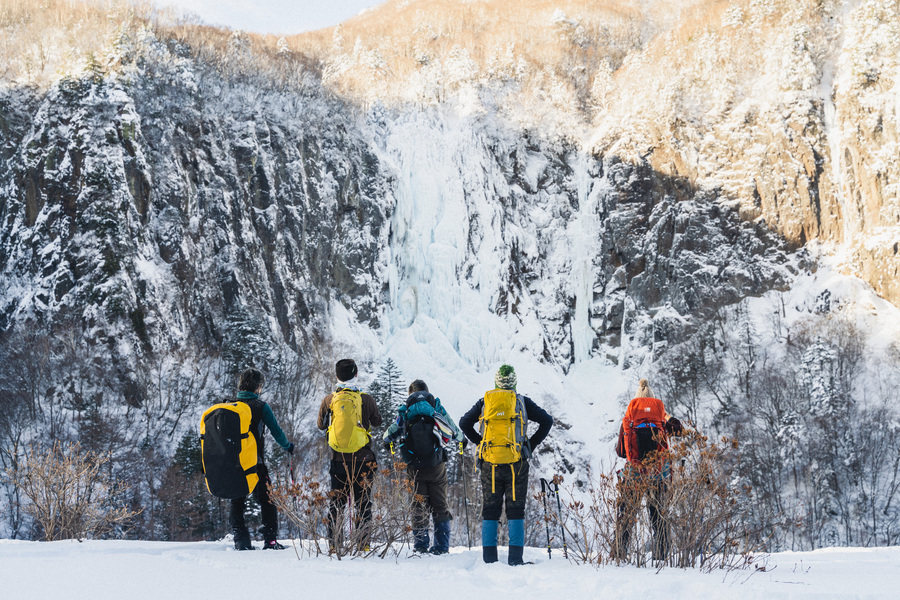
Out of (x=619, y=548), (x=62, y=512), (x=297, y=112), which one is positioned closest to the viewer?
(x=619, y=548)

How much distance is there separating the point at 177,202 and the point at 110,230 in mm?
Answer: 3374

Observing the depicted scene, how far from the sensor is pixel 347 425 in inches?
205

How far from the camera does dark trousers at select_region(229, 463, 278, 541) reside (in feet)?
16.5

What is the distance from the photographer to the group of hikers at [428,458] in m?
4.68

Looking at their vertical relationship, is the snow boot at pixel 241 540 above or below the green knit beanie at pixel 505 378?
below

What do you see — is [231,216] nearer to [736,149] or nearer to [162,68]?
[162,68]

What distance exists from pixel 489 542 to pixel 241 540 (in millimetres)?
1846

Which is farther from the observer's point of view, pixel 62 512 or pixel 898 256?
pixel 898 256

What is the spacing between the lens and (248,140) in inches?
1241

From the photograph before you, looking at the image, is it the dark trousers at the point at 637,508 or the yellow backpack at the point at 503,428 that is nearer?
the dark trousers at the point at 637,508

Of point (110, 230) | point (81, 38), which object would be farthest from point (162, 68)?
point (110, 230)

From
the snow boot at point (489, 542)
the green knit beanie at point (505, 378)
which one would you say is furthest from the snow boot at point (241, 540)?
the green knit beanie at point (505, 378)

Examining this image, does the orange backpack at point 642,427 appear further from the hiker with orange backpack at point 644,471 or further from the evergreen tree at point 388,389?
the evergreen tree at point 388,389

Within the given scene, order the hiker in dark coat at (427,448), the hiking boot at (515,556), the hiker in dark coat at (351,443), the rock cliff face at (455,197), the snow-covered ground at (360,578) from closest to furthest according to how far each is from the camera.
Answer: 1. the snow-covered ground at (360,578)
2. the hiking boot at (515,556)
3. the hiker in dark coat at (351,443)
4. the hiker in dark coat at (427,448)
5. the rock cliff face at (455,197)
